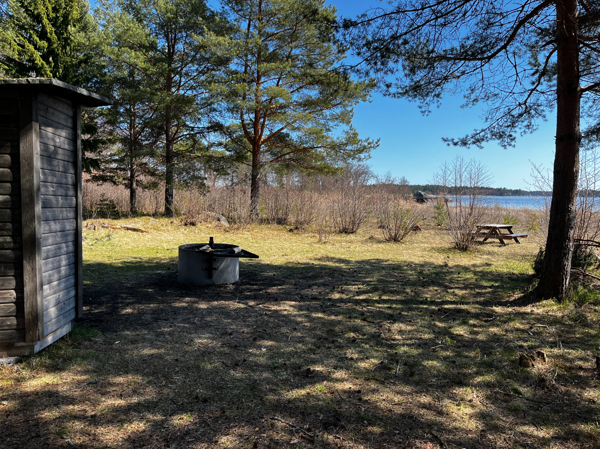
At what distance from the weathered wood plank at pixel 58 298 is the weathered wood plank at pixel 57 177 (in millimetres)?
1099

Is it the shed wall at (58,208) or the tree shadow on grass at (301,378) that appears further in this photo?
the shed wall at (58,208)

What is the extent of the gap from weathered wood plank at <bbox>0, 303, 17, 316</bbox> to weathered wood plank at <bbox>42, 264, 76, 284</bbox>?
0.30 m

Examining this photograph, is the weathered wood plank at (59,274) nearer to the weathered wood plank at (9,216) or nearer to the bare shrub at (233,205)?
the weathered wood plank at (9,216)

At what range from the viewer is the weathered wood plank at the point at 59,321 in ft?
11.2

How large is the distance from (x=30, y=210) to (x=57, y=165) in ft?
1.93

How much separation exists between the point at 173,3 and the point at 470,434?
18.7 m

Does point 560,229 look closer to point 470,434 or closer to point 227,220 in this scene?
point 470,434

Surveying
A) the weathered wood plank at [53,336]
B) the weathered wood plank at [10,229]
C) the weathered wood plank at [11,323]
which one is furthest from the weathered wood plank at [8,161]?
the weathered wood plank at [53,336]

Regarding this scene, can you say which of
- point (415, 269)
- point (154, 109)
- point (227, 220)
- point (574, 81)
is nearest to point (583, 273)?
point (574, 81)

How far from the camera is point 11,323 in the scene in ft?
10.5

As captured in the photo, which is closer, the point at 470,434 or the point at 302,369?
the point at 470,434

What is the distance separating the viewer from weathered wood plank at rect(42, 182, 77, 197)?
3.33m

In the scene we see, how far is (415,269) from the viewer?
8.31 m

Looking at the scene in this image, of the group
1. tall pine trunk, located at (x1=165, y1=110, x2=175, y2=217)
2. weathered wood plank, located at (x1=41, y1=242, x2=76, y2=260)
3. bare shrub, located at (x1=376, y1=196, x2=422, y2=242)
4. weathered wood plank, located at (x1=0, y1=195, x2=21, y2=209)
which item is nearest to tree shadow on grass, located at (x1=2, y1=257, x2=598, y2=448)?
weathered wood plank, located at (x1=41, y1=242, x2=76, y2=260)
